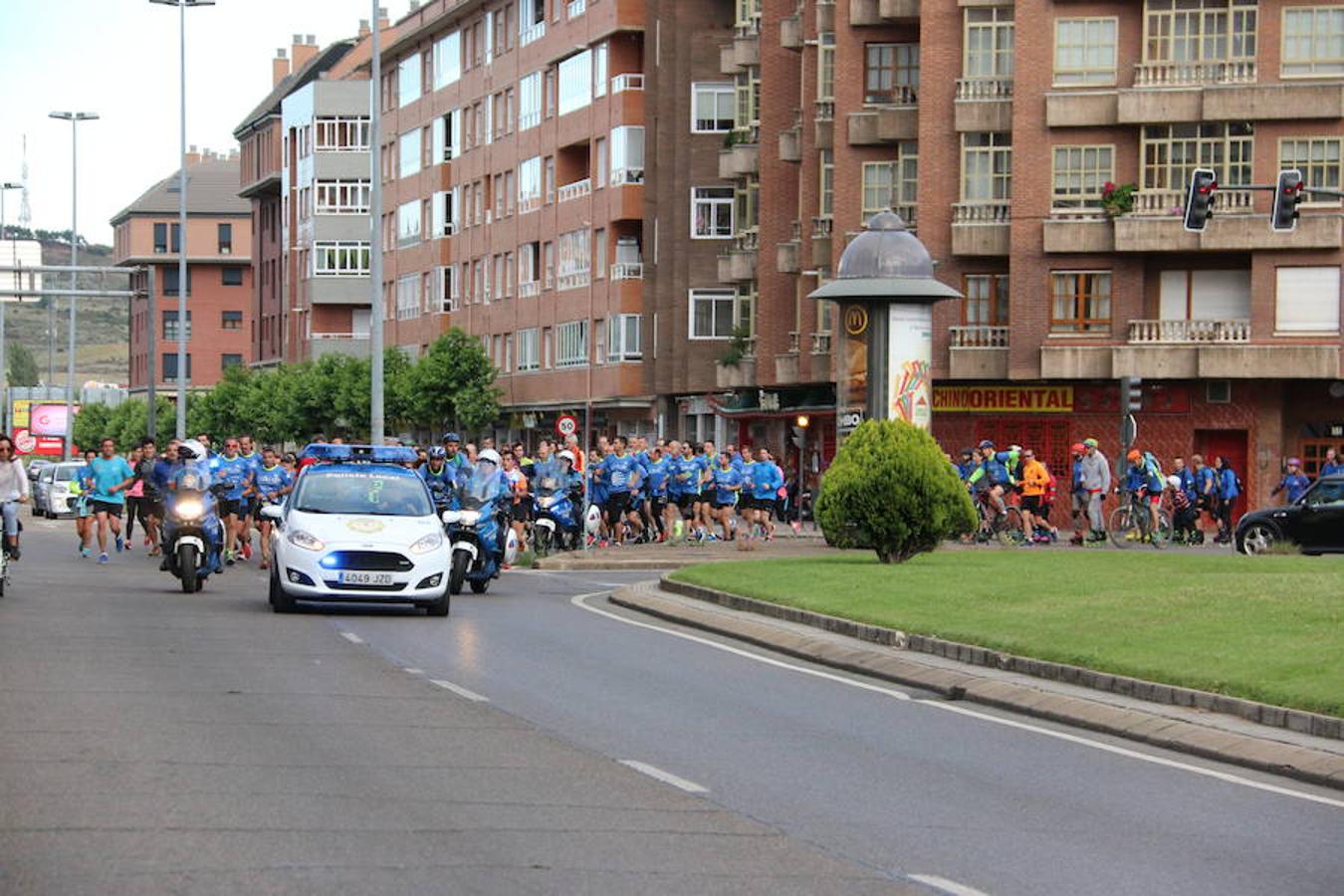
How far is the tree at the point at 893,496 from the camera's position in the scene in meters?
30.5

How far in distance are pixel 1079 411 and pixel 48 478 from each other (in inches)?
1206

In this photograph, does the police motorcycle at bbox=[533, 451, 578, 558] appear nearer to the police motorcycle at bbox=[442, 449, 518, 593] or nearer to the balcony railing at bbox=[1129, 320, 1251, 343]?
the police motorcycle at bbox=[442, 449, 518, 593]

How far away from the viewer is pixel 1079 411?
58531 millimetres

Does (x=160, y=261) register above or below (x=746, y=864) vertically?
above

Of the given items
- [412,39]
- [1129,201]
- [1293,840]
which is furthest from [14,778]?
[412,39]

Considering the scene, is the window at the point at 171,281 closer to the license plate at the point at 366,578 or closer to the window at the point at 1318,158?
the window at the point at 1318,158

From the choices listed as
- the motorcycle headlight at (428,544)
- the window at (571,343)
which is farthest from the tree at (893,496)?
the window at (571,343)

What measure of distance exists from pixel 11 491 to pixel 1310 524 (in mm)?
20005

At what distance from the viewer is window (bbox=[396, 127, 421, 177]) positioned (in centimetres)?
9975

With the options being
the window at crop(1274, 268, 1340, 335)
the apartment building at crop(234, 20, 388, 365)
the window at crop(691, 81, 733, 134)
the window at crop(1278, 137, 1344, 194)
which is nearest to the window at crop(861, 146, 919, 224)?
the window at crop(1278, 137, 1344, 194)

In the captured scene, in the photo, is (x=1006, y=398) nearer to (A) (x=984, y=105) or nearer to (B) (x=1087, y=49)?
(A) (x=984, y=105)

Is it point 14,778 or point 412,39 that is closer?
point 14,778

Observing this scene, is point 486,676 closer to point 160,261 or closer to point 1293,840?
point 1293,840

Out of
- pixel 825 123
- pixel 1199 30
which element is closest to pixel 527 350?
pixel 825 123
